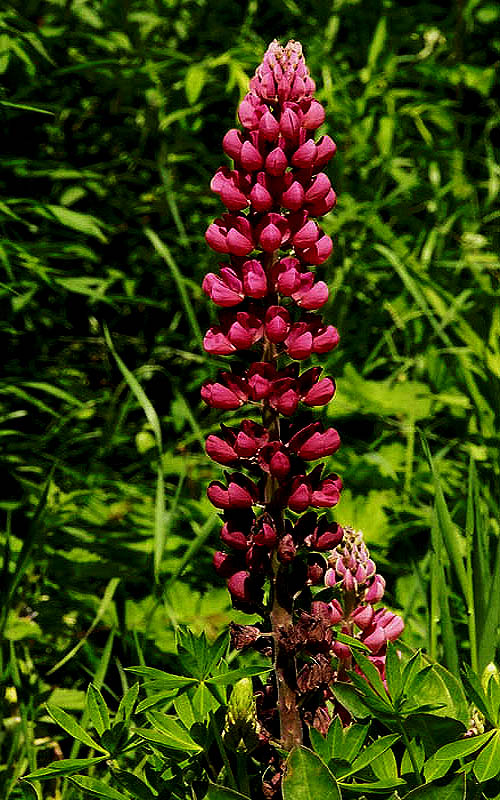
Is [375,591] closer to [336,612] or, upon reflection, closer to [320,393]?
[336,612]

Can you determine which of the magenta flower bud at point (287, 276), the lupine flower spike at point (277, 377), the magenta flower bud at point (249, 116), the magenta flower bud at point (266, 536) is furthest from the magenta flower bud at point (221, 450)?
the magenta flower bud at point (249, 116)

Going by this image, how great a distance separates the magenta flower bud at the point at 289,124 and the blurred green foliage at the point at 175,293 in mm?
944

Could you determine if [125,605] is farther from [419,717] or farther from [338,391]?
[419,717]

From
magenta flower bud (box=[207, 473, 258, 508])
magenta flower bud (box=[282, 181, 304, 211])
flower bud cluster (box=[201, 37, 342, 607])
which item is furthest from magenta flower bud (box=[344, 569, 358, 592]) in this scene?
magenta flower bud (box=[282, 181, 304, 211])

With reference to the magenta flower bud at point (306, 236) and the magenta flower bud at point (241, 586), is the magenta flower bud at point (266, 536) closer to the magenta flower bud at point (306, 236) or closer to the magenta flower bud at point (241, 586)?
the magenta flower bud at point (241, 586)

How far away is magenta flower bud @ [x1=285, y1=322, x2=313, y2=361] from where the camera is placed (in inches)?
51.6

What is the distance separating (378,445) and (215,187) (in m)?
1.79

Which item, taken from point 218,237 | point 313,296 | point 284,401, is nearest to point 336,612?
point 284,401

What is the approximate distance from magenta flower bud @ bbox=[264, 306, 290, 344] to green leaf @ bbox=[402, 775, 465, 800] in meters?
0.57

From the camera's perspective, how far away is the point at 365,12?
372 cm

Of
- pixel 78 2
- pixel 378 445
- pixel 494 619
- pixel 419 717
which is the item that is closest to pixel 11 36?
pixel 78 2

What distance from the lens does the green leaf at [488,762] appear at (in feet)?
3.81

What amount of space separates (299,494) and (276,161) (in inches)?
17.0

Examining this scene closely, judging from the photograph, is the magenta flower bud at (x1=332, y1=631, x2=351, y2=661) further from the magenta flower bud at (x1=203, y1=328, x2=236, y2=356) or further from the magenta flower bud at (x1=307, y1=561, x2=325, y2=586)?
the magenta flower bud at (x1=203, y1=328, x2=236, y2=356)
